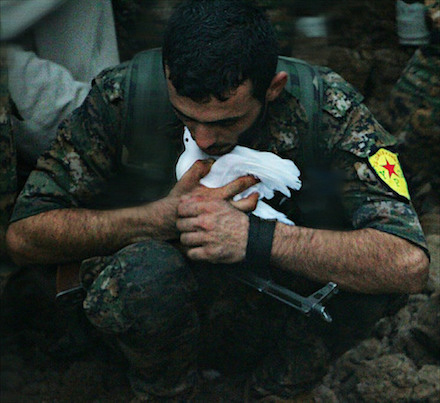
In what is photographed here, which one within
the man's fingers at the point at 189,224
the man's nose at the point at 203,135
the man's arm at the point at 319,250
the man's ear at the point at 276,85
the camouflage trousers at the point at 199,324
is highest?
the man's ear at the point at 276,85

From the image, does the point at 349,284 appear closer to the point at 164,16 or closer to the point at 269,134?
the point at 269,134

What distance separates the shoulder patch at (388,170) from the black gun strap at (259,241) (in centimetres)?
Answer: 43

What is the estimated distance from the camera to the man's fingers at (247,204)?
7.04ft

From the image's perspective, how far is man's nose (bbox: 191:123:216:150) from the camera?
6.84 feet

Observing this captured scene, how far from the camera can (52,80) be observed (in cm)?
256

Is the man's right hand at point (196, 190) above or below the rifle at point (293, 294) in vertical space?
above

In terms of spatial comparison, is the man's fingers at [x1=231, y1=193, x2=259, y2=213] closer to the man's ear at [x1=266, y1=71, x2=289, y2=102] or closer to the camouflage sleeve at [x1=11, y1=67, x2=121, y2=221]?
the man's ear at [x1=266, y1=71, x2=289, y2=102]

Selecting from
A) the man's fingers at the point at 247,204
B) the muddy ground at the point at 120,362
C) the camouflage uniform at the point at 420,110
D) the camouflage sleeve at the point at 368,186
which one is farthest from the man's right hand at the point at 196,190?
the camouflage uniform at the point at 420,110

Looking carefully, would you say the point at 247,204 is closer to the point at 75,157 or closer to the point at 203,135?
the point at 203,135

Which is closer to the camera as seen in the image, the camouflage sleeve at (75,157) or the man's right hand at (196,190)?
the man's right hand at (196,190)

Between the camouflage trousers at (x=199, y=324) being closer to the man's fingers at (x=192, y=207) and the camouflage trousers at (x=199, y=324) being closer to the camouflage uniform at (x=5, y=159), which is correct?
the man's fingers at (x=192, y=207)

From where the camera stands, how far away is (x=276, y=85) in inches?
86.4

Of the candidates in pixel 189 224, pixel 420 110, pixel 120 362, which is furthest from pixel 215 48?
pixel 420 110

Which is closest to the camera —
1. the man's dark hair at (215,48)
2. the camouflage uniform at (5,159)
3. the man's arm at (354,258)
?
the man's dark hair at (215,48)
